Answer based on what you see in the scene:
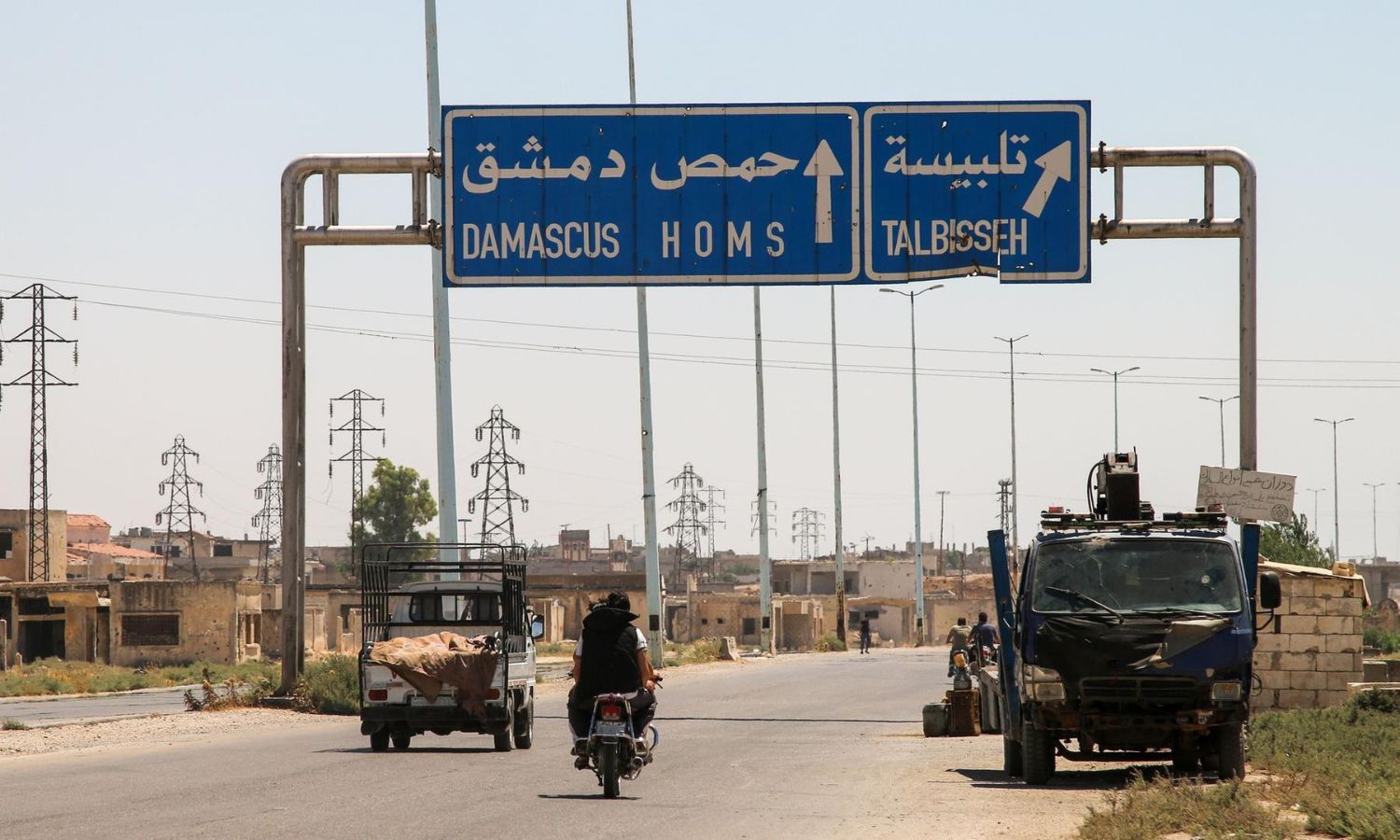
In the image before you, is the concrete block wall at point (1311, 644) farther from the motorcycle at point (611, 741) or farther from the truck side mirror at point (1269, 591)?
the motorcycle at point (611, 741)

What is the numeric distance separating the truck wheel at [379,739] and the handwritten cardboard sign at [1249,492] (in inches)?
398

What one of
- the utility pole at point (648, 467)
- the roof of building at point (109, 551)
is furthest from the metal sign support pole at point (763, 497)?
the roof of building at point (109, 551)

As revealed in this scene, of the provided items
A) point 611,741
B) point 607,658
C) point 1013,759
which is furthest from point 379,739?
point 1013,759

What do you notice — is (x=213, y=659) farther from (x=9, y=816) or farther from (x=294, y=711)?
(x=9, y=816)

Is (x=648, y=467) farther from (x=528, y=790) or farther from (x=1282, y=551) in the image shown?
(x=528, y=790)

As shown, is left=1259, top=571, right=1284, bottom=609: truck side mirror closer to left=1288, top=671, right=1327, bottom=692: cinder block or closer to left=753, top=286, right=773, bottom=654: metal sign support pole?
left=1288, top=671, right=1327, bottom=692: cinder block

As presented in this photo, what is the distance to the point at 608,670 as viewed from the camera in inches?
546

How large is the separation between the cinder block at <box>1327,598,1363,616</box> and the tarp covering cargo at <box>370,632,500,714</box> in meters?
11.9

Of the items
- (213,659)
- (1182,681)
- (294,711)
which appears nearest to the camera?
(1182,681)

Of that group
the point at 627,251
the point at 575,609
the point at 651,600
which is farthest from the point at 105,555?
the point at 627,251

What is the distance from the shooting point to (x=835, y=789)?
1489 centimetres

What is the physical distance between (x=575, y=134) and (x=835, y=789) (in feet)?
30.9

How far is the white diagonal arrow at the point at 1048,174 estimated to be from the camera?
20.9 metres

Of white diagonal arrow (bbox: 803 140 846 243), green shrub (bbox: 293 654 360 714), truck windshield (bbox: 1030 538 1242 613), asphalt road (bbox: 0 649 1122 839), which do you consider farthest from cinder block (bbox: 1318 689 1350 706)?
green shrub (bbox: 293 654 360 714)
